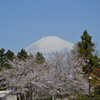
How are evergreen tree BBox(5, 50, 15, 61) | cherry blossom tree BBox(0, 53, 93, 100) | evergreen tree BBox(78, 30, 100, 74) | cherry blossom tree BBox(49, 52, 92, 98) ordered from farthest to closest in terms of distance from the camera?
evergreen tree BBox(5, 50, 15, 61) → evergreen tree BBox(78, 30, 100, 74) → cherry blossom tree BBox(49, 52, 92, 98) → cherry blossom tree BBox(0, 53, 93, 100)

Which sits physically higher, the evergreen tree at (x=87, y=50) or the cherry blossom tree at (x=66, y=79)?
the evergreen tree at (x=87, y=50)

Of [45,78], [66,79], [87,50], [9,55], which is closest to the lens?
[45,78]

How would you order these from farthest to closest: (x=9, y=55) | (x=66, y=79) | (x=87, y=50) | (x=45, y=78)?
(x=9, y=55) → (x=87, y=50) → (x=66, y=79) → (x=45, y=78)

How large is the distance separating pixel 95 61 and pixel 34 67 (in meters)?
29.2

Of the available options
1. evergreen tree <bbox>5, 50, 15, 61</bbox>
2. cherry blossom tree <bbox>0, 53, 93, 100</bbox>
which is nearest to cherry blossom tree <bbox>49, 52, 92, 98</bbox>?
cherry blossom tree <bbox>0, 53, 93, 100</bbox>

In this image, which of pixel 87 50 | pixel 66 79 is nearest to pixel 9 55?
pixel 87 50

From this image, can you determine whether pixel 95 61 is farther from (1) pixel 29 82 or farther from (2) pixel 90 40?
(1) pixel 29 82

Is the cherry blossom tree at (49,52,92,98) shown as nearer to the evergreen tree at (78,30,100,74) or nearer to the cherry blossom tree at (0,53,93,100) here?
the cherry blossom tree at (0,53,93,100)

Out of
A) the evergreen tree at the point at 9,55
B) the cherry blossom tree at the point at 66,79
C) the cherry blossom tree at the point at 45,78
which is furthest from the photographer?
the evergreen tree at the point at 9,55

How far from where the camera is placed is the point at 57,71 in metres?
28.0

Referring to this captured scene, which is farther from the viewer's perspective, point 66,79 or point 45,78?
point 66,79

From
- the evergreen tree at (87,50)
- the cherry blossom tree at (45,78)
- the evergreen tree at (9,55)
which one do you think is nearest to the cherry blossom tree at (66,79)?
the cherry blossom tree at (45,78)

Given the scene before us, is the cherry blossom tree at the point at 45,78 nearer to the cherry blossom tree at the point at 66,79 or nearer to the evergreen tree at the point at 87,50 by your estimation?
the cherry blossom tree at the point at 66,79

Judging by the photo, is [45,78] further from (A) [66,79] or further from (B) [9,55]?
(B) [9,55]
